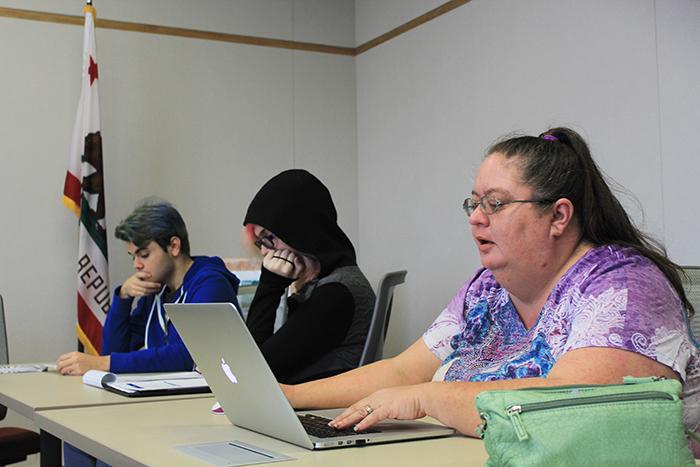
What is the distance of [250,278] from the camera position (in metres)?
4.10

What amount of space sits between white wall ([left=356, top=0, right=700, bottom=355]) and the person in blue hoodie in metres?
1.67

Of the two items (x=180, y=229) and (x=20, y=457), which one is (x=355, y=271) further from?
(x=20, y=457)

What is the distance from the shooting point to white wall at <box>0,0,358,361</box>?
4.64m

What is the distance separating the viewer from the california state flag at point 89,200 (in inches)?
177

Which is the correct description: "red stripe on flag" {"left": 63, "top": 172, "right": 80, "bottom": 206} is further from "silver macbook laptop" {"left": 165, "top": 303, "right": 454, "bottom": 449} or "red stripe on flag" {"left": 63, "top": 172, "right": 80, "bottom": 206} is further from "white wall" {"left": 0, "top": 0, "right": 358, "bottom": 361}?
"silver macbook laptop" {"left": 165, "top": 303, "right": 454, "bottom": 449}

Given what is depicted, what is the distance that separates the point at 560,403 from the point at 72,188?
3.94 meters

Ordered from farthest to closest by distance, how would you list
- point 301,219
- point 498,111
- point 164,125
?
point 164,125 → point 498,111 → point 301,219

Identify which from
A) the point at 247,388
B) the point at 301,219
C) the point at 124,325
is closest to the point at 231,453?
the point at 247,388

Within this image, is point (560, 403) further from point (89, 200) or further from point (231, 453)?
point (89, 200)

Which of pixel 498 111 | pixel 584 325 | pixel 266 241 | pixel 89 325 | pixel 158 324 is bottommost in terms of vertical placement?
pixel 89 325

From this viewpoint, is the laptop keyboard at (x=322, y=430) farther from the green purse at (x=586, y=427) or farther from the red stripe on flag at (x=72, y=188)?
the red stripe on flag at (x=72, y=188)

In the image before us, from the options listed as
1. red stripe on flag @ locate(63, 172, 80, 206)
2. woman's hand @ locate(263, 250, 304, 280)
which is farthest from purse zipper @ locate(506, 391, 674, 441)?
red stripe on flag @ locate(63, 172, 80, 206)

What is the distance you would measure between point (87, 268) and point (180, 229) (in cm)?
141

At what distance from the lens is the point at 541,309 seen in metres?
1.70
